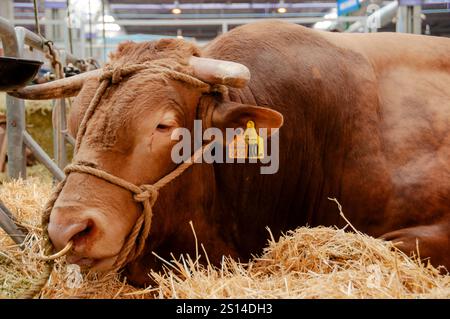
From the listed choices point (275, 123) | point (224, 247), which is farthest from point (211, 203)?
point (275, 123)

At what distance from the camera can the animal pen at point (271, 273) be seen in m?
1.98

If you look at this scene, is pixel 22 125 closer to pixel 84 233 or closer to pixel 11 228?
pixel 11 228

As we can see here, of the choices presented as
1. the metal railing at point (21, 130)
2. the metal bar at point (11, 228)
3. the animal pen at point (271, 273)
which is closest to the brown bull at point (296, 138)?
the animal pen at point (271, 273)

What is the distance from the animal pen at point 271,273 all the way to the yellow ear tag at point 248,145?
39cm

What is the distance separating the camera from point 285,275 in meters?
2.26

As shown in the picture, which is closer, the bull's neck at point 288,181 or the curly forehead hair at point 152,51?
the curly forehead hair at point 152,51

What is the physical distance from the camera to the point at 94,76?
264cm

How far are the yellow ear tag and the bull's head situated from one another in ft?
0.15

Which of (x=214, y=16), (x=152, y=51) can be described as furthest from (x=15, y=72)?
(x=214, y=16)

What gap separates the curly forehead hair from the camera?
243 cm

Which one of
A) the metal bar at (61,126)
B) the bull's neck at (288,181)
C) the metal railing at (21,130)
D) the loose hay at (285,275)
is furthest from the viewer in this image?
the metal bar at (61,126)

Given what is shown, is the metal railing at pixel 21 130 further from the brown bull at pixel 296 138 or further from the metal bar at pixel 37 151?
the brown bull at pixel 296 138

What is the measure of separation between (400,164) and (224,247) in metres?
0.99

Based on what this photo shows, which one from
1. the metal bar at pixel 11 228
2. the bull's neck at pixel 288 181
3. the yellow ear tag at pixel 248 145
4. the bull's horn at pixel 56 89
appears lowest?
the metal bar at pixel 11 228
